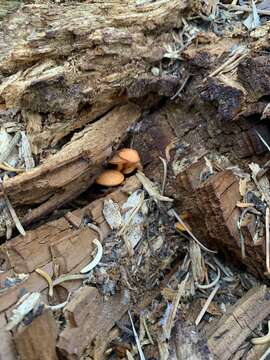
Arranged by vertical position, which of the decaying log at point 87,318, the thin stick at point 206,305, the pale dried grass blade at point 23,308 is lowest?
the thin stick at point 206,305

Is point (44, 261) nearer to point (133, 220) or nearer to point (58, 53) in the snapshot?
point (133, 220)

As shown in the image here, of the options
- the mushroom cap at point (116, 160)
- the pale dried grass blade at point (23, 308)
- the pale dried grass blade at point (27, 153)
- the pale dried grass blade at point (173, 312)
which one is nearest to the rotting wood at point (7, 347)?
the pale dried grass blade at point (23, 308)

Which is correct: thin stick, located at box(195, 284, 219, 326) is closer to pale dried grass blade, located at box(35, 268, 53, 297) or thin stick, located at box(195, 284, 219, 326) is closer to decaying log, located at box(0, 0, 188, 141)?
Result: pale dried grass blade, located at box(35, 268, 53, 297)

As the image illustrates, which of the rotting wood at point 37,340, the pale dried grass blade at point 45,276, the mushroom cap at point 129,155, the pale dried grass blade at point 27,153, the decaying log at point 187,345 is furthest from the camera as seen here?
the mushroom cap at point 129,155

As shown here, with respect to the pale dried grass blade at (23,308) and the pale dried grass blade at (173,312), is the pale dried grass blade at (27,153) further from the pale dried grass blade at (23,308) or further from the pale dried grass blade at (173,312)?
the pale dried grass blade at (173,312)

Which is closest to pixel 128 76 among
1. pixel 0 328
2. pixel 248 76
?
pixel 248 76

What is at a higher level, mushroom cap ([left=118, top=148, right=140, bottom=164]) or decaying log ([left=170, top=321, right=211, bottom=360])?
mushroom cap ([left=118, top=148, right=140, bottom=164])

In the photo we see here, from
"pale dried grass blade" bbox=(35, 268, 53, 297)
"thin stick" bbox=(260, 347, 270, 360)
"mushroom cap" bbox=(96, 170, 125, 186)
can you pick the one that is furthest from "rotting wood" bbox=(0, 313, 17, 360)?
"thin stick" bbox=(260, 347, 270, 360)

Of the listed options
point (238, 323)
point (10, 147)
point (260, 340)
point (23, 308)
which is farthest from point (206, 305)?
point (10, 147)
